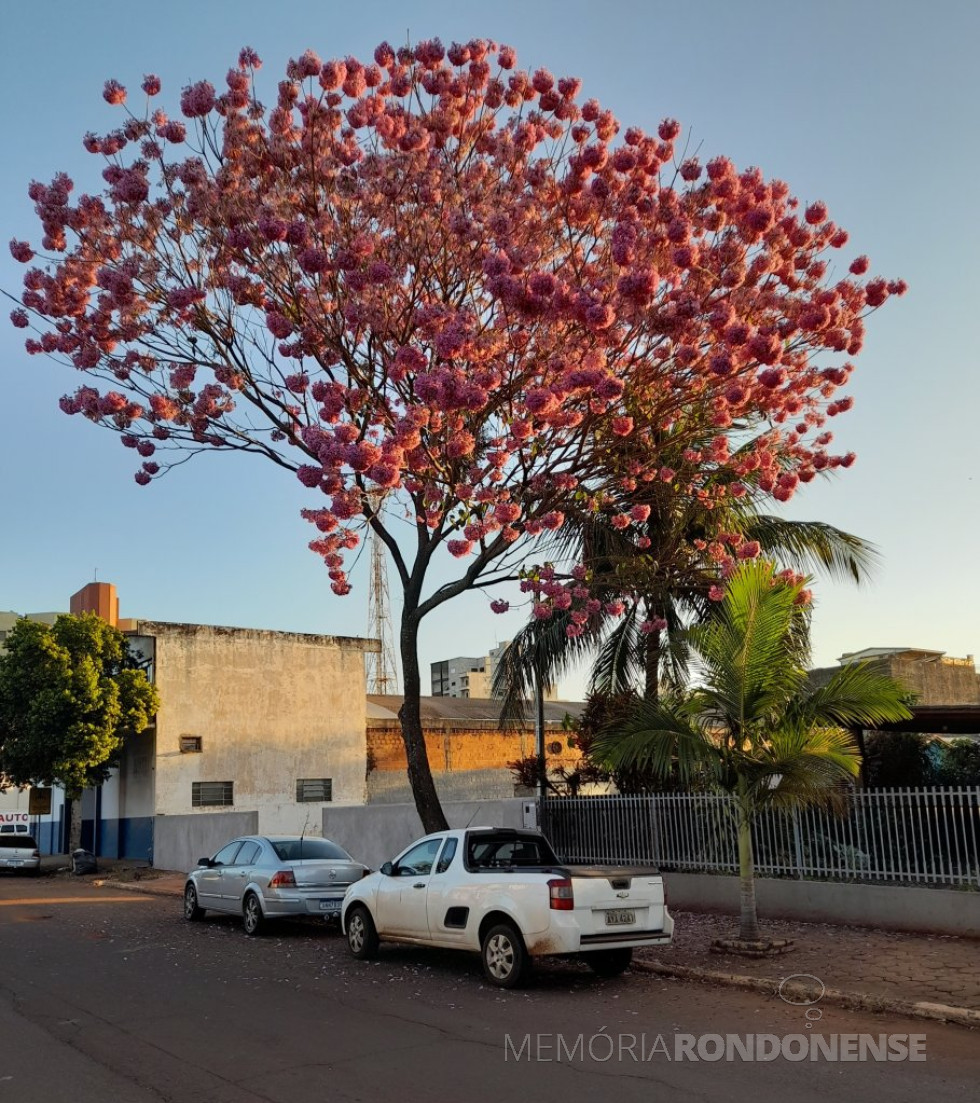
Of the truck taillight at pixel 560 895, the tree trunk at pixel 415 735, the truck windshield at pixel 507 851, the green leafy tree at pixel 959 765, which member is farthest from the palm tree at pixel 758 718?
the green leafy tree at pixel 959 765

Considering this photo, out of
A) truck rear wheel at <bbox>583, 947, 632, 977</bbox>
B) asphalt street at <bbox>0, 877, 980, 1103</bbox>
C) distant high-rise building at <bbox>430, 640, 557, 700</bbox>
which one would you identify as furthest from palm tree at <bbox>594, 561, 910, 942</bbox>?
distant high-rise building at <bbox>430, 640, 557, 700</bbox>

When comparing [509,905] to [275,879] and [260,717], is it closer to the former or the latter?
[275,879]

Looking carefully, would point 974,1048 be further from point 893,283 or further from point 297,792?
point 297,792

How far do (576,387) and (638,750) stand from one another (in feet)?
13.5

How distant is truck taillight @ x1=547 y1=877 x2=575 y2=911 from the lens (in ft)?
33.1

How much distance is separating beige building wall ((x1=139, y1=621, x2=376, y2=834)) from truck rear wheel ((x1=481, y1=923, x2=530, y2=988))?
21.8 metres

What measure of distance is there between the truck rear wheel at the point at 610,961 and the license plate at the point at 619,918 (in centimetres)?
60

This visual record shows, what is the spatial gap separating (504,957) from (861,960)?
3.69 meters

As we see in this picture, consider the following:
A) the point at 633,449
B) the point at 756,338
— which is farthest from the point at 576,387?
the point at 633,449

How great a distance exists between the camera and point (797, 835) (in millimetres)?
14258

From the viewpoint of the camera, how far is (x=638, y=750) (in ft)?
40.1

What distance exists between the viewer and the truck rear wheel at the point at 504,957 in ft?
33.4

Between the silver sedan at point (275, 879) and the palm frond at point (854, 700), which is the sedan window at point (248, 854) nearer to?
the silver sedan at point (275, 879)

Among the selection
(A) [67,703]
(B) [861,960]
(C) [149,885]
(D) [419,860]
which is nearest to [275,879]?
(D) [419,860]
